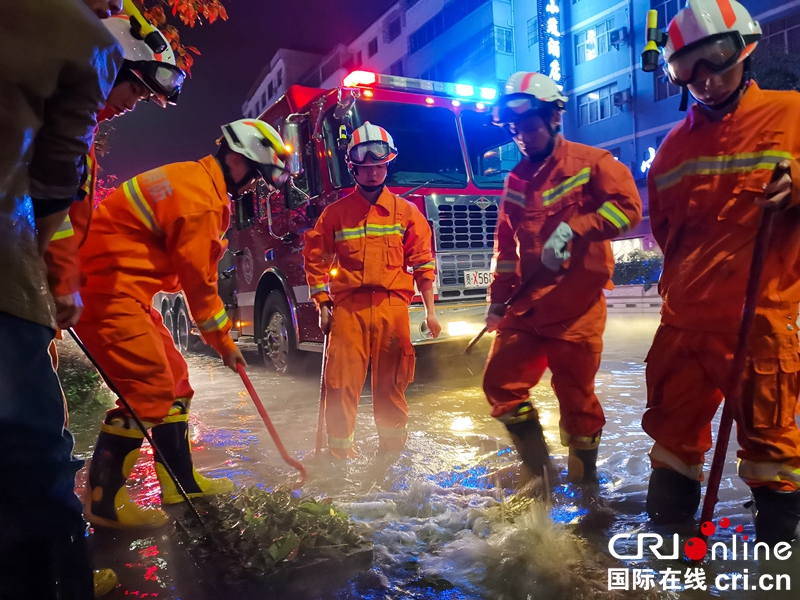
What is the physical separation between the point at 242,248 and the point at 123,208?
17.1 ft

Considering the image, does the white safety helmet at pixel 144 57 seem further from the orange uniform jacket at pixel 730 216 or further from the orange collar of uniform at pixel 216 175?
the orange uniform jacket at pixel 730 216

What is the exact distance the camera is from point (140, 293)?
8.53 feet

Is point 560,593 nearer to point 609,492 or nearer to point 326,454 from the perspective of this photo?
point 609,492

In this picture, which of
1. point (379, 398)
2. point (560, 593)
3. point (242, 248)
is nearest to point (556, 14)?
point (242, 248)

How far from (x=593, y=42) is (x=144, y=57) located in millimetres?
25516

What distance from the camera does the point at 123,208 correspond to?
8.54 ft

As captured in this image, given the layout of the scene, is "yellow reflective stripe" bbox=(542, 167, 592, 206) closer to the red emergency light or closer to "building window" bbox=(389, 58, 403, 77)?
the red emergency light

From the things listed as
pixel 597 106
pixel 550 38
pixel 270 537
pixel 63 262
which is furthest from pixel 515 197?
pixel 550 38

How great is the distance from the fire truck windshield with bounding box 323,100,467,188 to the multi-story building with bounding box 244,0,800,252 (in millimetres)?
16625

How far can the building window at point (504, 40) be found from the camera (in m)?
25.6

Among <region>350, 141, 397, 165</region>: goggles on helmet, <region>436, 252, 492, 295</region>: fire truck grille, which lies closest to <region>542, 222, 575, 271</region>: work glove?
<region>350, 141, 397, 165</region>: goggles on helmet

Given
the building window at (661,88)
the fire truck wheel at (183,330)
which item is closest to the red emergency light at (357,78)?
the fire truck wheel at (183,330)

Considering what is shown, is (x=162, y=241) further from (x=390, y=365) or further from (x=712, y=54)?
(x=712, y=54)

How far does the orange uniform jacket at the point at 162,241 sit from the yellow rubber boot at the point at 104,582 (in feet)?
3.25
